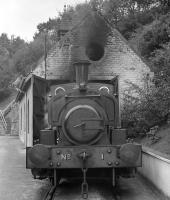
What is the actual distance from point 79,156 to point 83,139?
45cm

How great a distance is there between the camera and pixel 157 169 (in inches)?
396

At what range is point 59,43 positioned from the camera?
21078mm

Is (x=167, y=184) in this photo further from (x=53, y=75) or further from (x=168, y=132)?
(x=53, y=75)

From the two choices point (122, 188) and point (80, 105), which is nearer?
point (80, 105)

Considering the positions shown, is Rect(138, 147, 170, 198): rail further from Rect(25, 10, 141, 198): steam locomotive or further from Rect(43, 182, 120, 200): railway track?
Rect(43, 182, 120, 200): railway track

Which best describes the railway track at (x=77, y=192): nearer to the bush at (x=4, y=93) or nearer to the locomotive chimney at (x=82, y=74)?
the locomotive chimney at (x=82, y=74)

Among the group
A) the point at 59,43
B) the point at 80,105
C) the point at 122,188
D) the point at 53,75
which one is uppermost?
the point at 59,43

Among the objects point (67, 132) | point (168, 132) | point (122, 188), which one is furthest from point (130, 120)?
point (67, 132)

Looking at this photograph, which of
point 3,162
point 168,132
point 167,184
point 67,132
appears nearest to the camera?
point 167,184

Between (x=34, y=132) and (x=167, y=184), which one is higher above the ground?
(x=34, y=132)

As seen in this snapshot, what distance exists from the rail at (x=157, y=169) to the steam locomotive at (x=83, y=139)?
0.58m

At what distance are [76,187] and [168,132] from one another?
4.93 m

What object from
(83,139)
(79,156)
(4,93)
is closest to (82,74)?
(83,139)

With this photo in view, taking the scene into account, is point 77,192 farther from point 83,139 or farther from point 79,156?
point 83,139
